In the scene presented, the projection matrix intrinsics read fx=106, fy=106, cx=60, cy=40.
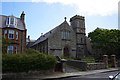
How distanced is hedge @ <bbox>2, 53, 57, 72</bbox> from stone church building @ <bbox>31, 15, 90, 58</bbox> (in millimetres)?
17411

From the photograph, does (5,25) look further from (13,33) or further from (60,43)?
(60,43)

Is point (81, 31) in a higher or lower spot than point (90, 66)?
higher

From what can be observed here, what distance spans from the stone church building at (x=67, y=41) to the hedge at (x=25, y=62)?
57.1 feet

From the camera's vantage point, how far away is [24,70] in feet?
39.5

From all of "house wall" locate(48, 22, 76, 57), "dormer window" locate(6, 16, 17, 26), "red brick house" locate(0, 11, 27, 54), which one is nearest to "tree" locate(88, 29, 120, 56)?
"house wall" locate(48, 22, 76, 57)

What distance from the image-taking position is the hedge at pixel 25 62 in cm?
1116

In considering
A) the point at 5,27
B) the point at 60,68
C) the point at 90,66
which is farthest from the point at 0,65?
the point at 90,66

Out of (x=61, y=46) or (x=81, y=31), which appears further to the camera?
(x=81, y=31)

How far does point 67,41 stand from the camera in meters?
34.2

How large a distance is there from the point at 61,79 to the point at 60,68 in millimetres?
3672

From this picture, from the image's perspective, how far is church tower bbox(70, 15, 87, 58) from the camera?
1446 inches

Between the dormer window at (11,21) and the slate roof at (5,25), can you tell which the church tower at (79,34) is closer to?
the slate roof at (5,25)

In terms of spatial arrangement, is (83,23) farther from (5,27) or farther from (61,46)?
(5,27)

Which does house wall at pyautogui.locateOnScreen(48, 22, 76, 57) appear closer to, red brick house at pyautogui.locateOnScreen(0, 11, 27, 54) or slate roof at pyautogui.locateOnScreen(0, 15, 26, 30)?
slate roof at pyautogui.locateOnScreen(0, 15, 26, 30)
